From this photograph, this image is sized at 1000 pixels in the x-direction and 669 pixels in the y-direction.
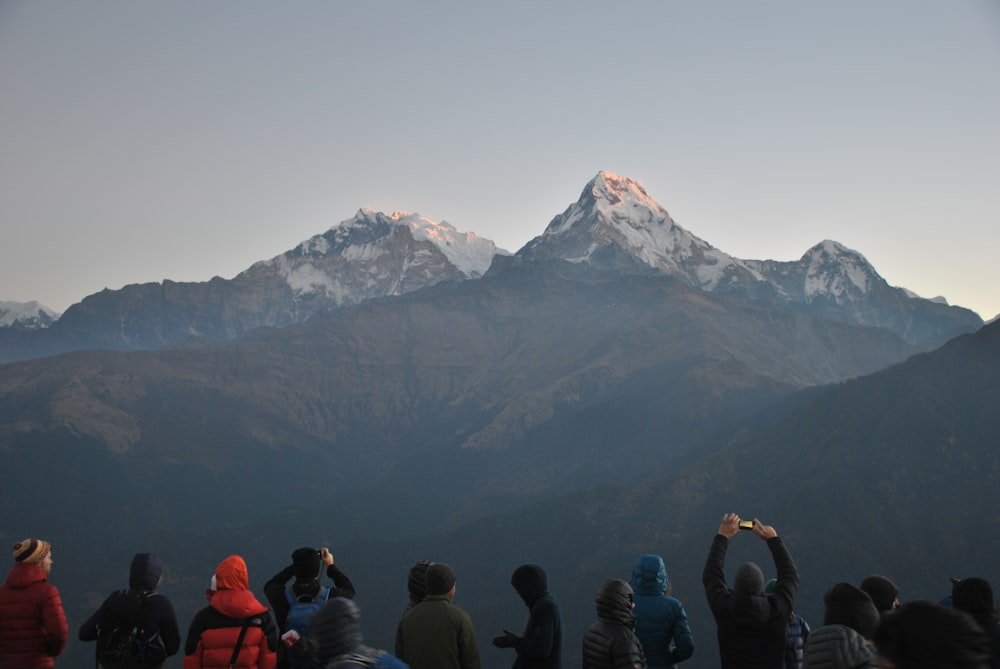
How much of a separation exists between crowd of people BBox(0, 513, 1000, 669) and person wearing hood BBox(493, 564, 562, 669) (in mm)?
22

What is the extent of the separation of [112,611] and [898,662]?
11851mm

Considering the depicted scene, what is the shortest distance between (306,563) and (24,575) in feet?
14.9

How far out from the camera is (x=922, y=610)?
894cm

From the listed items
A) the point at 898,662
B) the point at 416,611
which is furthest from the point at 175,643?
the point at 898,662

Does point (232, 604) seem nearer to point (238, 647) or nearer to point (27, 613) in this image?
point (238, 647)

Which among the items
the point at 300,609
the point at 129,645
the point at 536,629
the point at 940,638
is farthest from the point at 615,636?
the point at 129,645

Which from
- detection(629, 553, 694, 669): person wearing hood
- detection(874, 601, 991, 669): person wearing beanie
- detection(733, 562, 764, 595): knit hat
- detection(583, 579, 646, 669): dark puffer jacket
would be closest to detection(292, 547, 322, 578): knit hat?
detection(583, 579, 646, 669): dark puffer jacket

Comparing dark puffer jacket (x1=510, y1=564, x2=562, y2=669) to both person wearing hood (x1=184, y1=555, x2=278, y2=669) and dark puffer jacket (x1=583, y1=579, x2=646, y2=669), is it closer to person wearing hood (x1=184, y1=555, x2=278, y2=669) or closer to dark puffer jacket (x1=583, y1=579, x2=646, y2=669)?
dark puffer jacket (x1=583, y1=579, x2=646, y2=669)

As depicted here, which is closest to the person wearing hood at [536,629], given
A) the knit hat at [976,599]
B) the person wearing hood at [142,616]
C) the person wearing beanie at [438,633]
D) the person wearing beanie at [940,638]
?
the person wearing beanie at [438,633]

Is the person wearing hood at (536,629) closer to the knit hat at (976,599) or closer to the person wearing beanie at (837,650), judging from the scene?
the person wearing beanie at (837,650)

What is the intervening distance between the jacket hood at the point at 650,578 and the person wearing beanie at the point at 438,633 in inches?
110

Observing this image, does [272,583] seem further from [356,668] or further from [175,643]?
[356,668]

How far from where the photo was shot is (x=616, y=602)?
14.8 metres

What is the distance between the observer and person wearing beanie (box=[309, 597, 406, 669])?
11242mm
